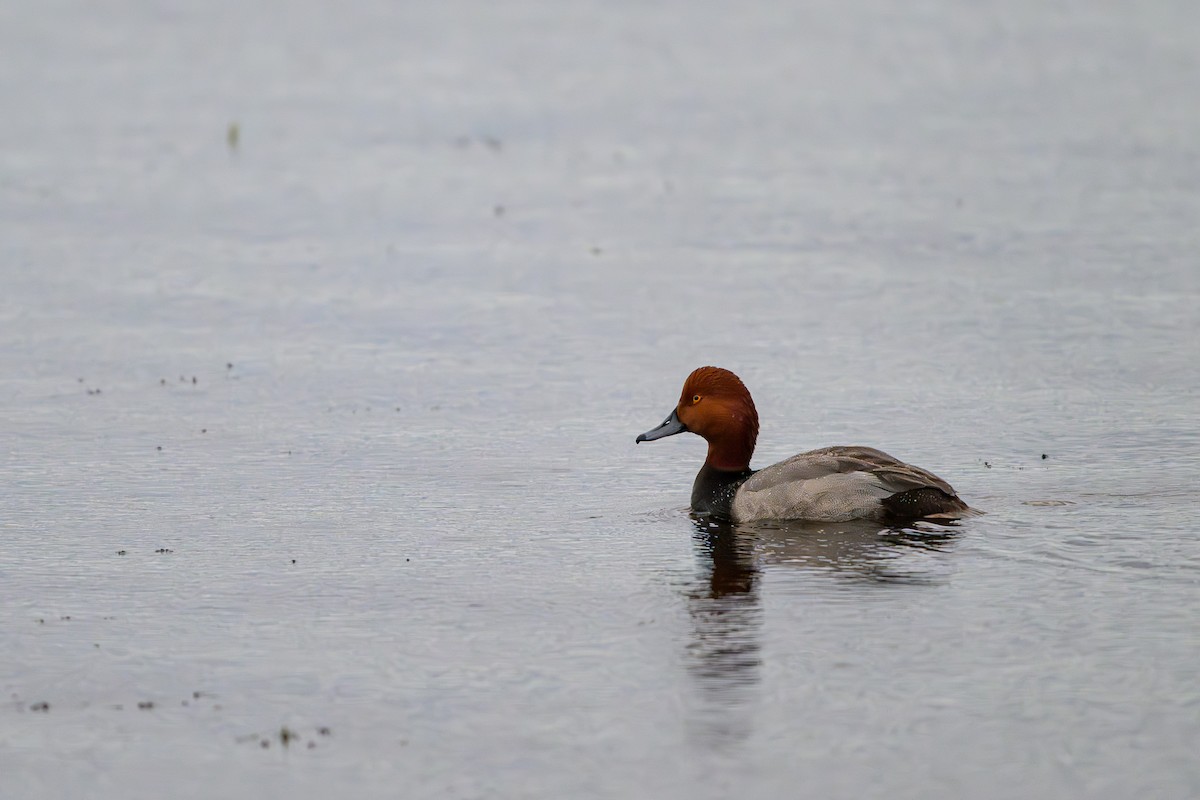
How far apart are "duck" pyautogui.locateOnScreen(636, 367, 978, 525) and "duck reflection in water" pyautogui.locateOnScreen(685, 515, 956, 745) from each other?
12 centimetres

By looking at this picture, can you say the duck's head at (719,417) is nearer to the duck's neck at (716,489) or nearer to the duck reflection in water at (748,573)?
the duck's neck at (716,489)

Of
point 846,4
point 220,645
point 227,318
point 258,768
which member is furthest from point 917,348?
point 846,4

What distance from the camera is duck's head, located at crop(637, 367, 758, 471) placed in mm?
11875

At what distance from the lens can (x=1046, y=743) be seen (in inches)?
298

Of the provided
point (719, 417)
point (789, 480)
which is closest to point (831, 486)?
point (789, 480)

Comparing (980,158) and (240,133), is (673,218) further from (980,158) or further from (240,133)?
(240,133)

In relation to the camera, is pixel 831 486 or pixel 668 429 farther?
pixel 668 429

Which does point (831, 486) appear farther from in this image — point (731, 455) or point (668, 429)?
point (668, 429)

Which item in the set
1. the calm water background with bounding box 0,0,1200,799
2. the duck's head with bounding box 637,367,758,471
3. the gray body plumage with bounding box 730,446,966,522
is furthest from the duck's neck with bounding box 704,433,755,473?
the calm water background with bounding box 0,0,1200,799

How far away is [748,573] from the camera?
10125mm

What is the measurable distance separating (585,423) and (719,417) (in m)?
2.02

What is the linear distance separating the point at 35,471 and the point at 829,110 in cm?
1725

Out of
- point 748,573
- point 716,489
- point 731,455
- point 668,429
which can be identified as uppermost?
point 668,429

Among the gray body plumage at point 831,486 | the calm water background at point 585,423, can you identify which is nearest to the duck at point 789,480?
the gray body plumage at point 831,486
